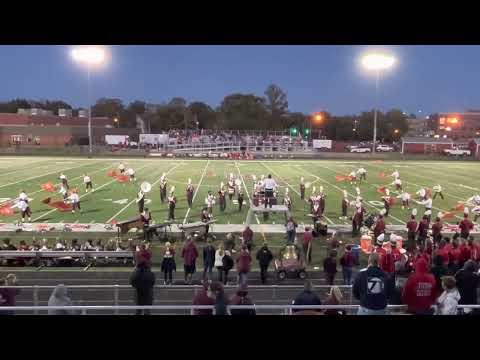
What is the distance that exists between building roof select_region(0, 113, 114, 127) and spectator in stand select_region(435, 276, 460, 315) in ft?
132

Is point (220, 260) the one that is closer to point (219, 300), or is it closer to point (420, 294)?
point (219, 300)

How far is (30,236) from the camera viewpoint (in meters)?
12.4

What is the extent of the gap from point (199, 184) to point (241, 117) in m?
23.6

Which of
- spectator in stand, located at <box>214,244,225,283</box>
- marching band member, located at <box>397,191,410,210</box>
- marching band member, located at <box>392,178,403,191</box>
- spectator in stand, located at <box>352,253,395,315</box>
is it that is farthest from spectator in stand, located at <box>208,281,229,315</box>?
marching band member, located at <box>392,178,403,191</box>

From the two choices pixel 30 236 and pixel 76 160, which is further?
pixel 76 160

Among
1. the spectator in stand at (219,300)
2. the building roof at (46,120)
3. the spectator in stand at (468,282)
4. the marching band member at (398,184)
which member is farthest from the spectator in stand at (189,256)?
the building roof at (46,120)

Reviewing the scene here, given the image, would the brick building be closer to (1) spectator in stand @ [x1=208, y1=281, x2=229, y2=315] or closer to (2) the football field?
(2) the football field

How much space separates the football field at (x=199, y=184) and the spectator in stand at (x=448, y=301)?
1026 cm

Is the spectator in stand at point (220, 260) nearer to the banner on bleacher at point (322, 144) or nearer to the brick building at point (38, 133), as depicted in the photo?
the brick building at point (38, 133)

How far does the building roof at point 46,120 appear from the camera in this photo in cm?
4055

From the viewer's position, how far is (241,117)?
4475 centimetres
